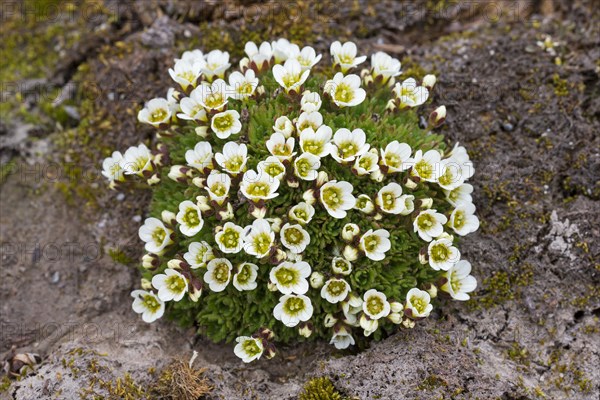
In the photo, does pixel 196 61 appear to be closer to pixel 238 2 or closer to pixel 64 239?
pixel 238 2

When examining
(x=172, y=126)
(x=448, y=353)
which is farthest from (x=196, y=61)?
(x=448, y=353)

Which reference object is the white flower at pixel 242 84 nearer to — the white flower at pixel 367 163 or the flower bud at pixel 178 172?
the flower bud at pixel 178 172

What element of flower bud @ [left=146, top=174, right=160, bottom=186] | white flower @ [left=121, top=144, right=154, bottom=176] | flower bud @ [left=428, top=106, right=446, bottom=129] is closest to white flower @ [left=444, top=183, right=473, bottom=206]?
flower bud @ [left=428, top=106, right=446, bottom=129]

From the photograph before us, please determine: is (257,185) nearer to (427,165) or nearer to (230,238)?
(230,238)

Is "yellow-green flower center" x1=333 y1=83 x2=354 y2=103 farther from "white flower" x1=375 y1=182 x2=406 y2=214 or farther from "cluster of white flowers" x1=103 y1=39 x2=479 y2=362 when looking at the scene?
"white flower" x1=375 y1=182 x2=406 y2=214

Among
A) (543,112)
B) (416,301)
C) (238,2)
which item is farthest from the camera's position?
(238,2)

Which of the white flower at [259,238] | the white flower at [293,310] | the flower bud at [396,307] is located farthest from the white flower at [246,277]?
the flower bud at [396,307]
